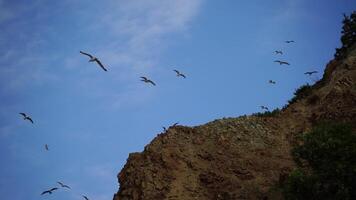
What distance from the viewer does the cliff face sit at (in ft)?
100.0

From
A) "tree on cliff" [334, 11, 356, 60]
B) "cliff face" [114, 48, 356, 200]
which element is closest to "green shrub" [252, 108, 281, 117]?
"cliff face" [114, 48, 356, 200]

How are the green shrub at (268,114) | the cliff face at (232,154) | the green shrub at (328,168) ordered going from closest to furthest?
the green shrub at (328,168) → the cliff face at (232,154) → the green shrub at (268,114)

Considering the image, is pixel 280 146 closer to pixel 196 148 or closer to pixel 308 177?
pixel 196 148

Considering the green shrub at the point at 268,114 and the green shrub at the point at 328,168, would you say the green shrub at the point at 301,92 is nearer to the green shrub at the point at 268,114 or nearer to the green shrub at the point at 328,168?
the green shrub at the point at 268,114

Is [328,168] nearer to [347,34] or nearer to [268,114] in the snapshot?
[268,114]

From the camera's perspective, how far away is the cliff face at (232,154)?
30.5 meters

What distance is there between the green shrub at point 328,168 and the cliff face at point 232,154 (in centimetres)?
419

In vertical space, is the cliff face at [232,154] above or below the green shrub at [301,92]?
below

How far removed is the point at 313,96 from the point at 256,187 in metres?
12.8

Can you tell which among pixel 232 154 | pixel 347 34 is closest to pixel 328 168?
pixel 232 154

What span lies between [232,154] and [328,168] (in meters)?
10.8

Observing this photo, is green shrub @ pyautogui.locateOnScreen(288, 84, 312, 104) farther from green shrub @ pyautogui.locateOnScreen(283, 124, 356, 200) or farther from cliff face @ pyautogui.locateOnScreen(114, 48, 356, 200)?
green shrub @ pyautogui.locateOnScreen(283, 124, 356, 200)

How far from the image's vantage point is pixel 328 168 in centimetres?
2394

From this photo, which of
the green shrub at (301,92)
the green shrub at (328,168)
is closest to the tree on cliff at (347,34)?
the green shrub at (301,92)
